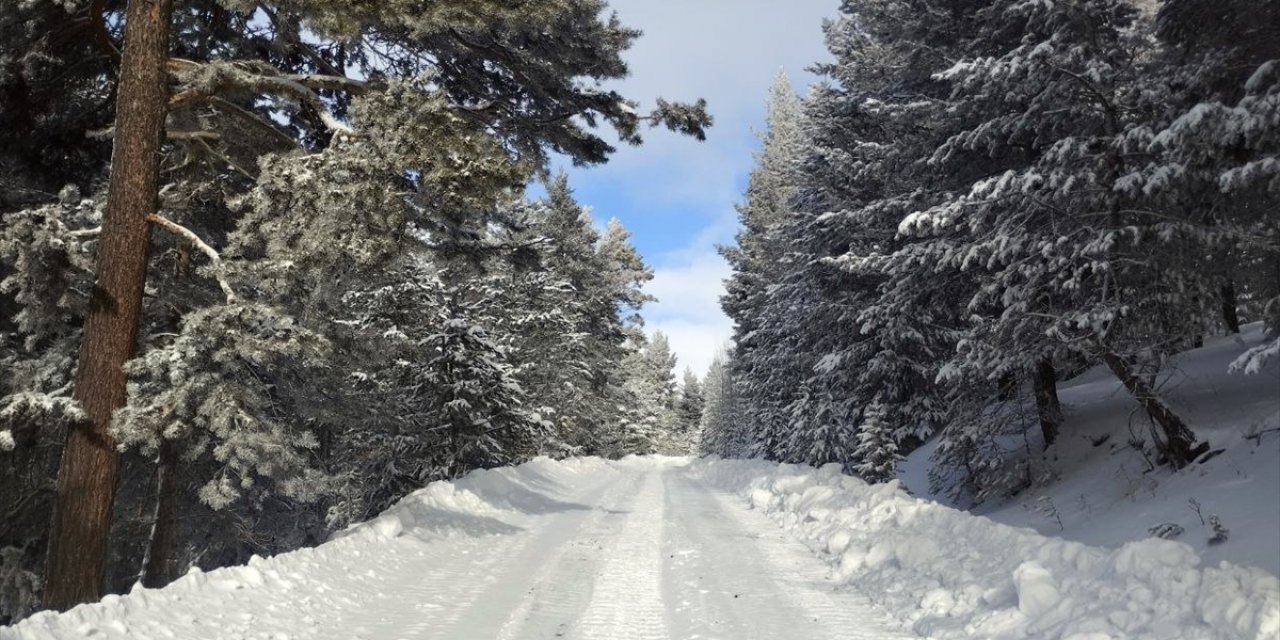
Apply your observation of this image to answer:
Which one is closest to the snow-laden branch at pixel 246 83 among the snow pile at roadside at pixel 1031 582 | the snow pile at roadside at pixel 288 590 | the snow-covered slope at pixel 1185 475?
the snow pile at roadside at pixel 288 590

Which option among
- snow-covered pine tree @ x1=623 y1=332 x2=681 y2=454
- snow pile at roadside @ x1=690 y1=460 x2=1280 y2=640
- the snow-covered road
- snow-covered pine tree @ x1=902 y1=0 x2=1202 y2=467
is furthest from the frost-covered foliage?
snow-covered pine tree @ x1=623 y1=332 x2=681 y2=454

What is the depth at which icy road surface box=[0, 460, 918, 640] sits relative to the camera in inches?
227

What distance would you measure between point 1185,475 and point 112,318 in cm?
1217

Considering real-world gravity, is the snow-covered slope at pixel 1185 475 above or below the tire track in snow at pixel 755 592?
above

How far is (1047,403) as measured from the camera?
12625 mm

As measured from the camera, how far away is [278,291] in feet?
23.9

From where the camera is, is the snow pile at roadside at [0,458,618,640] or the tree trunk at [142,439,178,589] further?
the tree trunk at [142,439,178,589]

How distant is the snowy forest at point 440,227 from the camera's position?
6.78 meters

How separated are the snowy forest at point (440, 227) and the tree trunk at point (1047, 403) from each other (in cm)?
8

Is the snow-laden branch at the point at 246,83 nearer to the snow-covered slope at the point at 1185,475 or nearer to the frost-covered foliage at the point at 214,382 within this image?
the frost-covered foliage at the point at 214,382

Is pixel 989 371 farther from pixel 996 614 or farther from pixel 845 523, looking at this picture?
pixel 996 614

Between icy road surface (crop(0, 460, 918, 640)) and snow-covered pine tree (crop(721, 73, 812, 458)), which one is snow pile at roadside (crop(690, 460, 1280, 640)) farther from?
snow-covered pine tree (crop(721, 73, 812, 458))

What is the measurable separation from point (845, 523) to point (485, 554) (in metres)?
5.04

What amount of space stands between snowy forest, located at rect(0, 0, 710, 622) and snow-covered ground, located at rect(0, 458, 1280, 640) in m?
1.48
